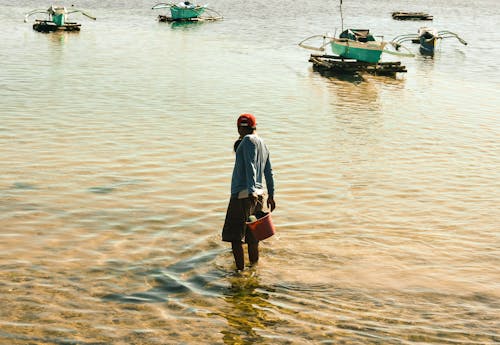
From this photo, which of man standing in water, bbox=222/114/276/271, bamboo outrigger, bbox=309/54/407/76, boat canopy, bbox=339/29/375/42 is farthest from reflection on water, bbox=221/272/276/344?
boat canopy, bbox=339/29/375/42

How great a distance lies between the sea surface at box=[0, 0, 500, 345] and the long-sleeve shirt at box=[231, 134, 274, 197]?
110cm

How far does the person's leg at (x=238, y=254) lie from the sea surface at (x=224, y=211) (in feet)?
0.50

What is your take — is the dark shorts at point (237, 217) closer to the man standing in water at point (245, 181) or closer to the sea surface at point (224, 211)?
the man standing in water at point (245, 181)

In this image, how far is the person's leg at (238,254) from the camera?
755 centimetres

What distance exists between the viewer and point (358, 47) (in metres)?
27.5

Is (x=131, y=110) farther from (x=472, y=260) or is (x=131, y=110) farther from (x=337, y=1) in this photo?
(x=337, y=1)

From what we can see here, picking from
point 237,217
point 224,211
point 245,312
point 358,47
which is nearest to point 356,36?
point 358,47

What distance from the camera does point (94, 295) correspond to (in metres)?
7.04

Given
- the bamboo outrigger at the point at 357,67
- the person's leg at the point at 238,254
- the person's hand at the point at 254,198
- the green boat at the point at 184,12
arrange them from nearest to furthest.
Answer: the person's hand at the point at 254,198 < the person's leg at the point at 238,254 < the bamboo outrigger at the point at 357,67 < the green boat at the point at 184,12

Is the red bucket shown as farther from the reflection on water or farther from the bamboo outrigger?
the bamboo outrigger

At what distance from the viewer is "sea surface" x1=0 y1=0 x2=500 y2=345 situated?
22.0ft

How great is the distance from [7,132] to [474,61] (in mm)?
27285

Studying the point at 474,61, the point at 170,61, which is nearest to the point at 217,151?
the point at 170,61

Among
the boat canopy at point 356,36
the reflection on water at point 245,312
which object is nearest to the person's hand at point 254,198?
the reflection on water at point 245,312
